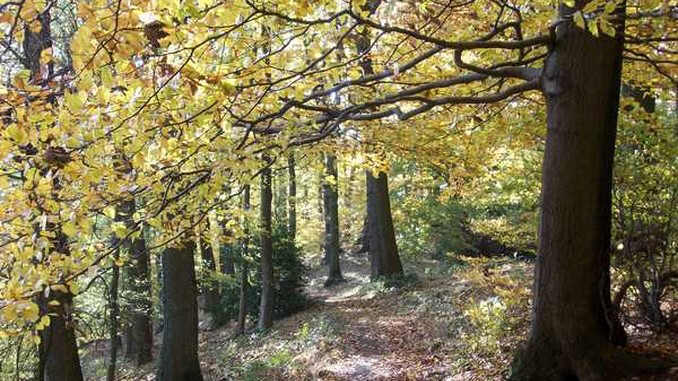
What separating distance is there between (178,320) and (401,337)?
404 cm

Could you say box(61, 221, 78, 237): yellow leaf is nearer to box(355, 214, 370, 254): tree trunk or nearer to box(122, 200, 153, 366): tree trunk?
box(122, 200, 153, 366): tree trunk

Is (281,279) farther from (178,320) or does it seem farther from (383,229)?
(178,320)

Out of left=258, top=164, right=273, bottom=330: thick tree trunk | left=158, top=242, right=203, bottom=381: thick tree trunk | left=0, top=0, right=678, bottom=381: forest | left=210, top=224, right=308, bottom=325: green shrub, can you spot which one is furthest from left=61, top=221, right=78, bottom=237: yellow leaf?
left=210, top=224, right=308, bottom=325: green shrub

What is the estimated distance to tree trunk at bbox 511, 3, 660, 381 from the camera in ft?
14.1

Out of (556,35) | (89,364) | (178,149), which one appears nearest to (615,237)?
(556,35)

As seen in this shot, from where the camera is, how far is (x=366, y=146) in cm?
790

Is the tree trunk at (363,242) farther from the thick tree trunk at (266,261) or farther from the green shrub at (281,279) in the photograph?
the thick tree trunk at (266,261)

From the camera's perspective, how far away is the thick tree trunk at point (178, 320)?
29.0 feet

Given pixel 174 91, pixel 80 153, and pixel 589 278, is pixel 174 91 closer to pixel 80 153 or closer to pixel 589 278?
pixel 80 153

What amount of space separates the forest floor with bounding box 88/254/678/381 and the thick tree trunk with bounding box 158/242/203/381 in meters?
1.46

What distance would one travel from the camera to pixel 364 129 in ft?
24.7

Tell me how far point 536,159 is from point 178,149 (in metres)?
4.26

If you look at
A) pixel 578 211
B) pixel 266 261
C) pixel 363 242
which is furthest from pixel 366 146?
pixel 363 242

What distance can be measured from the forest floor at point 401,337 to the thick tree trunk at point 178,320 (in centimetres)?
146
